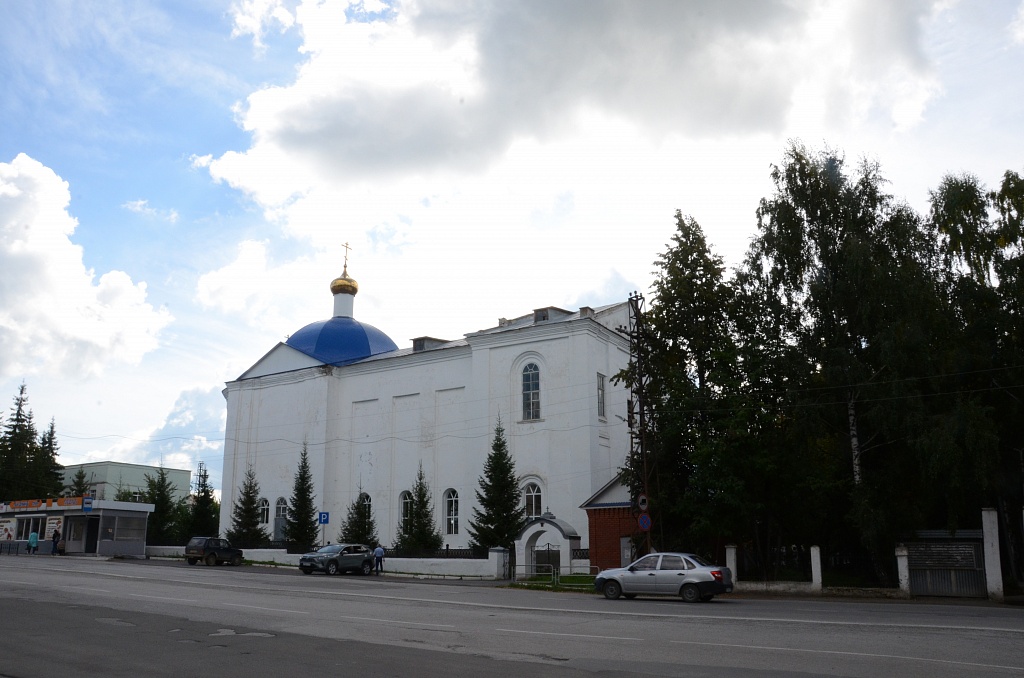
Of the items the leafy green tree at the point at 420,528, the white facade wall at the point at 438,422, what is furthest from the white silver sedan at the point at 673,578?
the leafy green tree at the point at 420,528

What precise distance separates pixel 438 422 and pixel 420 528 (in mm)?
6469

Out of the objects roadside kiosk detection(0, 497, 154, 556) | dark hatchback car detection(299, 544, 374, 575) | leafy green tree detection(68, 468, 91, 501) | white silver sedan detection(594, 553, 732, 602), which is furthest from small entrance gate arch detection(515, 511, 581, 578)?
leafy green tree detection(68, 468, 91, 501)

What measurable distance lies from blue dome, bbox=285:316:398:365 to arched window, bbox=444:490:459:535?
11763 millimetres

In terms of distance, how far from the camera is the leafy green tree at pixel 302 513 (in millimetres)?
46062

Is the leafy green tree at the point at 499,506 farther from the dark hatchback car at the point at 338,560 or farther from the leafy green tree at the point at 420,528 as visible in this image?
the dark hatchback car at the point at 338,560

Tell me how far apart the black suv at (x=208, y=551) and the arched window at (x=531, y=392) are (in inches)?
655

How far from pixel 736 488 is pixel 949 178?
14.0 metres

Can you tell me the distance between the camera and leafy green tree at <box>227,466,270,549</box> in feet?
157

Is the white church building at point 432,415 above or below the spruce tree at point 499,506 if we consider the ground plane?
above

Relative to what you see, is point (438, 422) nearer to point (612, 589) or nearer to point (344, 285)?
point (344, 285)

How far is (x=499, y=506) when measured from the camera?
122ft

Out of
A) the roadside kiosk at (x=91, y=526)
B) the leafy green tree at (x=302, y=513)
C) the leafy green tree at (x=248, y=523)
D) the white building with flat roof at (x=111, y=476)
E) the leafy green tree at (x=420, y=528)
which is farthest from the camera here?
the white building with flat roof at (x=111, y=476)

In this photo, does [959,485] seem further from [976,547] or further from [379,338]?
[379,338]

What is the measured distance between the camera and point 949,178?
29344mm
